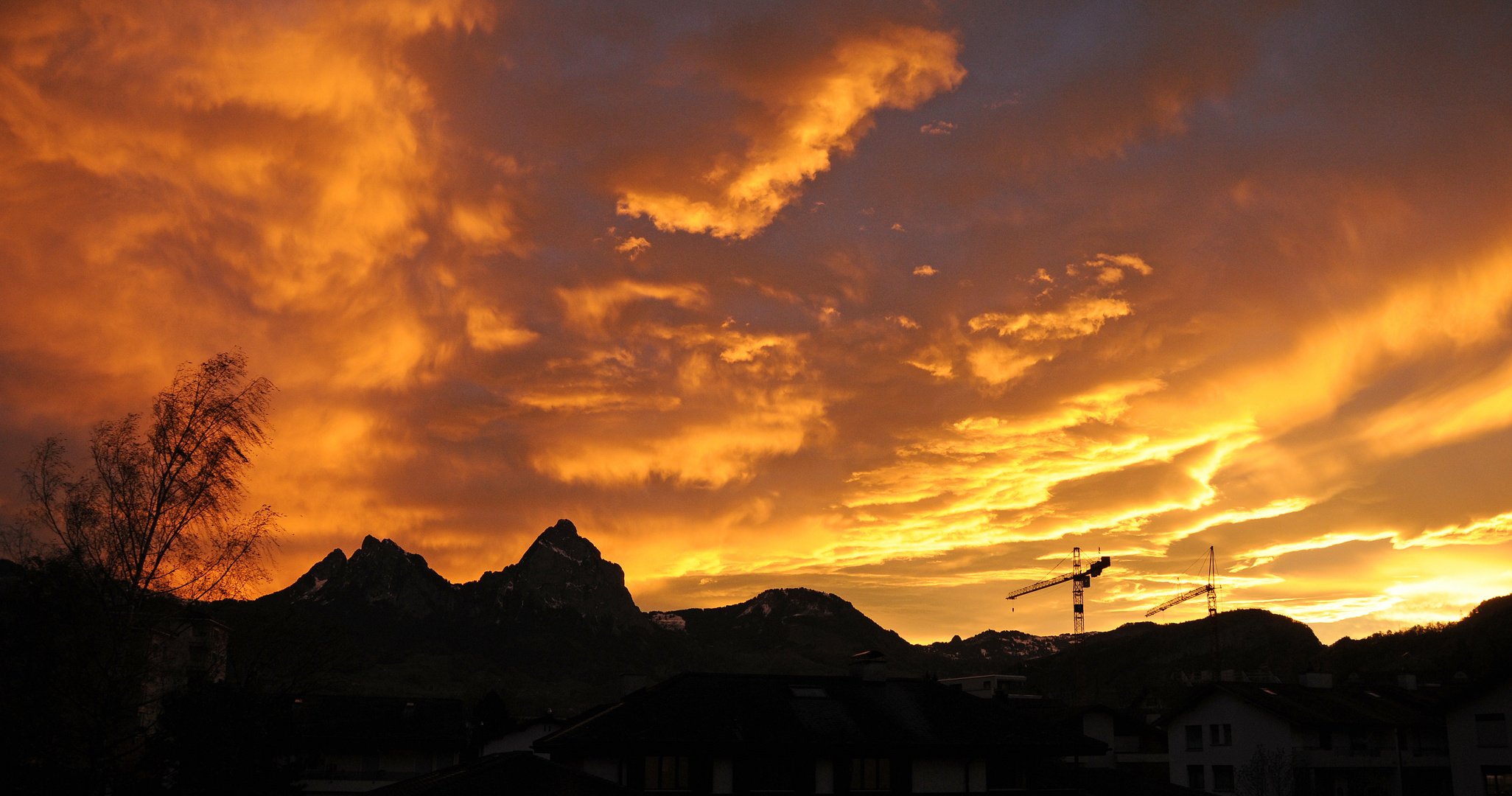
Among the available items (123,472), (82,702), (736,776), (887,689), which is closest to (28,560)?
(123,472)

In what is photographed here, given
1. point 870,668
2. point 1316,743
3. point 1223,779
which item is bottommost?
point 1223,779

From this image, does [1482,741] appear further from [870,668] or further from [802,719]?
[802,719]

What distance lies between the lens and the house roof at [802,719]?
45250mm

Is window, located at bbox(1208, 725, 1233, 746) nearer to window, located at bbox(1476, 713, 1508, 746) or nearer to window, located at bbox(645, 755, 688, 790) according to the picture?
window, located at bbox(1476, 713, 1508, 746)

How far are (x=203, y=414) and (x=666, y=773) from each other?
85.0 feet

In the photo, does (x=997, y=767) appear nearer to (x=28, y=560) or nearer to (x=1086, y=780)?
(x=1086, y=780)

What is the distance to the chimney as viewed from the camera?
56.0 m

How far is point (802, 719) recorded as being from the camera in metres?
48.5

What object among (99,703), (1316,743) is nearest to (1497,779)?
(1316,743)

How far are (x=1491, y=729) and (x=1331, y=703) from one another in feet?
32.6

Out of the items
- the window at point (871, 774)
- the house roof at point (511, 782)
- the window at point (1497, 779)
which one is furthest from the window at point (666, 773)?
the window at point (1497, 779)

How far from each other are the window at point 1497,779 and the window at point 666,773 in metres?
58.8

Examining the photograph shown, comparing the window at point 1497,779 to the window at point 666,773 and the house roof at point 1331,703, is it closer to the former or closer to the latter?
the house roof at point 1331,703

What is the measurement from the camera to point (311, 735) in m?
63.8
